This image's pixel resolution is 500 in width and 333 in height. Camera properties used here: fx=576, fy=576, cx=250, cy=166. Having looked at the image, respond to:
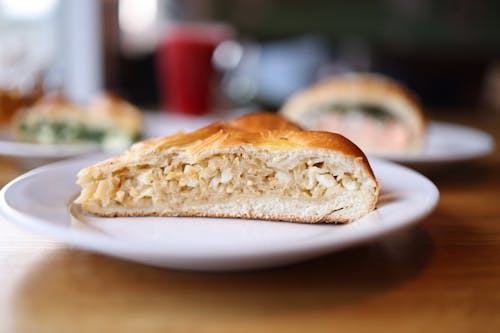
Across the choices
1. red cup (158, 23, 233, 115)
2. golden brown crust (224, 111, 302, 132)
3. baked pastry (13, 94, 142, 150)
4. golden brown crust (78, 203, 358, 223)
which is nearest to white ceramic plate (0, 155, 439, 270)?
golden brown crust (78, 203, 358, 223)

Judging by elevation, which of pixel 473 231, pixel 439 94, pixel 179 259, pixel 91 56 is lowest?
pixel 439 94

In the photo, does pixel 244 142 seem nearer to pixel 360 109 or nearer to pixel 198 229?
pixel 198 229

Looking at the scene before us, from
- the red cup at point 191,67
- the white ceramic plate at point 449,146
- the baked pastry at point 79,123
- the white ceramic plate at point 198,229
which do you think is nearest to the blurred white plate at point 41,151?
the white ceramic plate at point 198,229

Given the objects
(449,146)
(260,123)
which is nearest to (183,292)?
(260,123)

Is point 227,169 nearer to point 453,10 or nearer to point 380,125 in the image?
point 380,125

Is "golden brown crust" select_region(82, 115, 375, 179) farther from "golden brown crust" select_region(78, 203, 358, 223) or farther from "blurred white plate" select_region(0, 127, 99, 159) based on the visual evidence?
"blurred white plate" select_region(0, 127, 99, 159)

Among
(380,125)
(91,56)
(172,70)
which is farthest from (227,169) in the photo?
(91,56)
